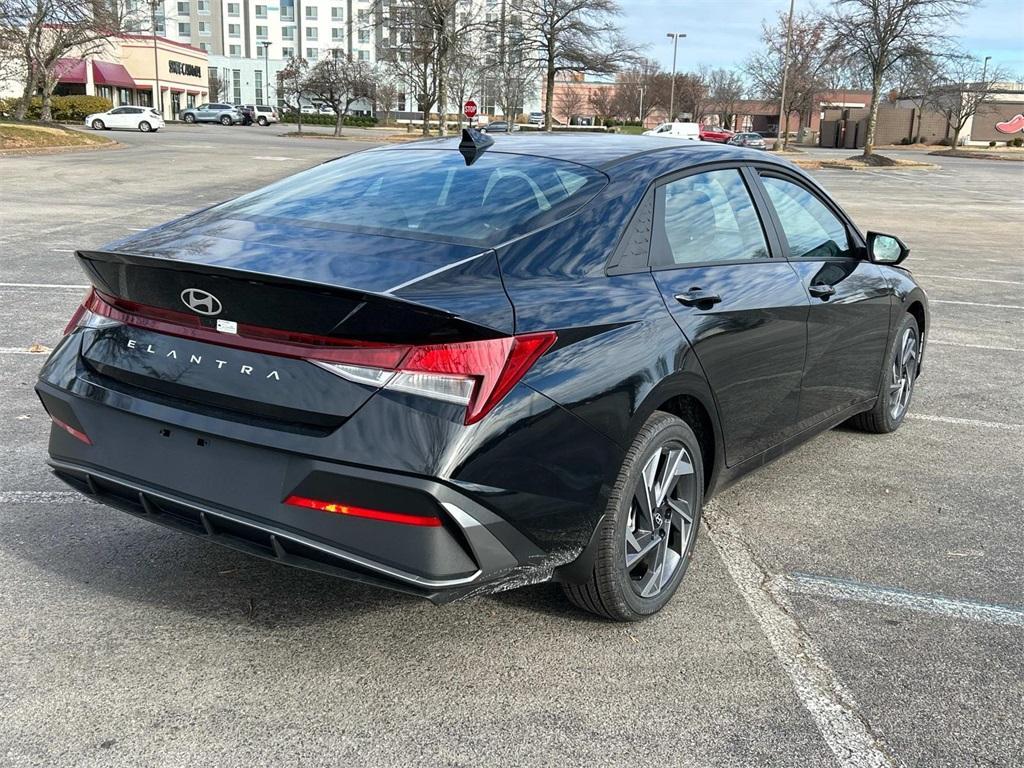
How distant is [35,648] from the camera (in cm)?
292

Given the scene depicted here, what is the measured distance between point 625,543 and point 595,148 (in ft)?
5.34

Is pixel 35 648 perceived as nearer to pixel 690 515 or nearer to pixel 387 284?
pixel 387 284

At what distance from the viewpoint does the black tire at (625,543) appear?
117 inches

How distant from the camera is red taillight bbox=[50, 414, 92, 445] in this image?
2.97m

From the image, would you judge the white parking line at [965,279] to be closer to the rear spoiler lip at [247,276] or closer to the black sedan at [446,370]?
the black sedan at [446,370]

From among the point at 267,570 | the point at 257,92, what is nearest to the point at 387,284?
the point at 267,570

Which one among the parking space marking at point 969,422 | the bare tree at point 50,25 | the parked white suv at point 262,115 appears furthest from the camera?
the parked white suv at point 262,115

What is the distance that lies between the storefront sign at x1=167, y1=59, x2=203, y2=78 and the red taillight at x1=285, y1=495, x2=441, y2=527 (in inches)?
3489

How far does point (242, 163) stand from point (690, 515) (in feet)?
93.1

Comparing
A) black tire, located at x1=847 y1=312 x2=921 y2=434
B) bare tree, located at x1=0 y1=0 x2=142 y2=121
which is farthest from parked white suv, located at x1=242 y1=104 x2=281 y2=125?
black tire, located at x1=847 y1=312 x2=921 y2=434

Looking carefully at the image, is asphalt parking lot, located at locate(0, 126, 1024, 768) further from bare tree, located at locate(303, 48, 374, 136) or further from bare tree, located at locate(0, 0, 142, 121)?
bare tree, located at locate(303, 48, 374, 136)

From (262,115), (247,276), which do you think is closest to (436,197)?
(247,276)

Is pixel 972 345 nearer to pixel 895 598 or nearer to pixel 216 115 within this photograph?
pixel 895 598

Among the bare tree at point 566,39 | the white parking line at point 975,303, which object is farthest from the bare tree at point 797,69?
the white parking line at point 975,303
